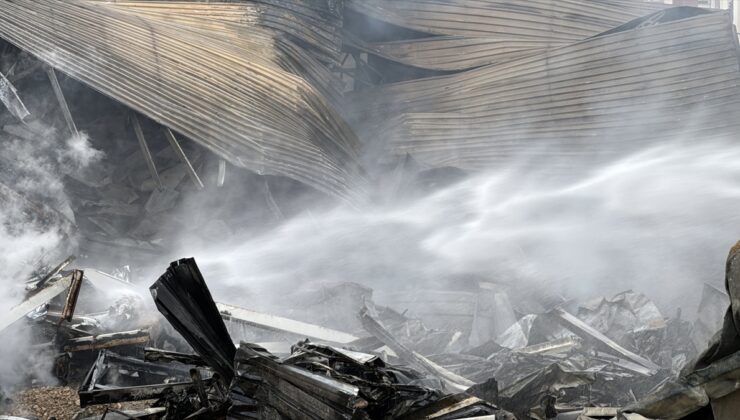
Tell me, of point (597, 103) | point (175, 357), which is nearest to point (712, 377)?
point (175, 357)

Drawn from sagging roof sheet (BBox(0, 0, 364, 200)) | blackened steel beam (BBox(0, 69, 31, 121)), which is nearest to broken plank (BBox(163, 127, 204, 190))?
sagging roof sheet (BBox(0, 0, 364, 200))

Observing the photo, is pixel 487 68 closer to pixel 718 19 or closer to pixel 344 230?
pixel 718 19

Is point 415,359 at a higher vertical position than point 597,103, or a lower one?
lower

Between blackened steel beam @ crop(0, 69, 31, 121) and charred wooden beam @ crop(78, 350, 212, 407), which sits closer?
charred wooden beam @ crop(78, 350, 212, 407)

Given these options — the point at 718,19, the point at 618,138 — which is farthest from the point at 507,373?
the point at 718,19

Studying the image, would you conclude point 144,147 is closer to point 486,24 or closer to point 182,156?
point 182,156

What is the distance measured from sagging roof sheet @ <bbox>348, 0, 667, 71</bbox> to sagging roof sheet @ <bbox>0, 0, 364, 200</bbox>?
235 inches

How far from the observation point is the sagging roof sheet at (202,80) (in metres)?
13.3

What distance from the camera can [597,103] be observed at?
66.2ft

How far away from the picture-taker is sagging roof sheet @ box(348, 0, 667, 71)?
75.6 ft

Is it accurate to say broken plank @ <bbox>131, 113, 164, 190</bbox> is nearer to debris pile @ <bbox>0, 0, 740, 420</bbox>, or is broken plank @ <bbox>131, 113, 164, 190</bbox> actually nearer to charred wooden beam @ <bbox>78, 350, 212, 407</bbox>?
debris pile @ <bbox>0, 0, 740, 420</bbox>

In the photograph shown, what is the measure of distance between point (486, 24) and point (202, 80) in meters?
11.2

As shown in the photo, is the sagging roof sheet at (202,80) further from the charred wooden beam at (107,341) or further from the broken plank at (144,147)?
the charred wooden beam at (107,341)

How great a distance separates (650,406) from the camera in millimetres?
3578
